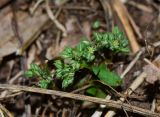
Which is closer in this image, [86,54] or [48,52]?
[86,54]

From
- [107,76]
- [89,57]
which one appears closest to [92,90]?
[107,76]

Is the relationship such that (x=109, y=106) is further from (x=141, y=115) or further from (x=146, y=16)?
(x=146, y=16)

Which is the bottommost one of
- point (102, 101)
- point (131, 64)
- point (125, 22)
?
point (102, 101)

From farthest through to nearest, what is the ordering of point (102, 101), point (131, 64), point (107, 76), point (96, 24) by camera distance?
1. point (96, 24)
2. point (131, 64)
3. point (107, 76)
4. point (102, 101)

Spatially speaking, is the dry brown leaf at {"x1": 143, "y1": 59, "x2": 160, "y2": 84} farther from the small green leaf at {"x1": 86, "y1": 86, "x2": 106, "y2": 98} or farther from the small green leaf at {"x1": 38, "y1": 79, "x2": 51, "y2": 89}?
the small green leaf at {"x1": 38, "y1": 79, "x2": 51, "y2": 89}

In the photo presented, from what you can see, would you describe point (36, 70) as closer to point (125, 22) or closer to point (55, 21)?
point (55, 21)

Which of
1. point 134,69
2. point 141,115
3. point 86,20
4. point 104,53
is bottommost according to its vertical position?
point 141,115

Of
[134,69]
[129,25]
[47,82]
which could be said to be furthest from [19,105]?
[129,25]

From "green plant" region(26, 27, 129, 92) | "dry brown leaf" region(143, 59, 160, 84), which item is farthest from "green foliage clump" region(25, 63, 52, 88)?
"dry brown leaf" region(143, 59, 160, 84)
